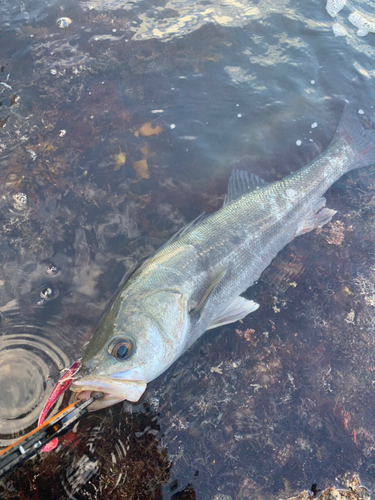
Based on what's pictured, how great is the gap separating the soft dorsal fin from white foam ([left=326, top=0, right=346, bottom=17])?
4855 millimetres

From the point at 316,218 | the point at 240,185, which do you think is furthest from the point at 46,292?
the point at 316,218

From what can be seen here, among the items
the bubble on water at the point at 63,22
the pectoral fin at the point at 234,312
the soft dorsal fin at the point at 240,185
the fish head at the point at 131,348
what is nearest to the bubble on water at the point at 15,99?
the bubble on water at the point at 63,22

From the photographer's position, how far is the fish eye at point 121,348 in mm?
2723

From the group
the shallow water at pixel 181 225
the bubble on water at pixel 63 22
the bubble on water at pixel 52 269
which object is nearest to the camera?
the shallow water at pixel 181 225

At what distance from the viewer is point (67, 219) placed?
163 inches

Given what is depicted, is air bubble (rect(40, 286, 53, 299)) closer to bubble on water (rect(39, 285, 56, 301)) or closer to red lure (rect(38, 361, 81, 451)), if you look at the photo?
bubble on water (rect(39, 285, 56, 301))

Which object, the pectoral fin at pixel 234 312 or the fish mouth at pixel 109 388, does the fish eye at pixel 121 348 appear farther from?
the pectoral fin at pixel 234 312

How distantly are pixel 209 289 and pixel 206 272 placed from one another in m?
0.23

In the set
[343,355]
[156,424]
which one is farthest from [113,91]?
[343,355]

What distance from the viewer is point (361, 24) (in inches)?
251

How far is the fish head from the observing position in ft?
8.55

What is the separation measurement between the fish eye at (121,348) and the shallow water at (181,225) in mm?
917

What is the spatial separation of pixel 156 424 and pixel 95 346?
1.22m

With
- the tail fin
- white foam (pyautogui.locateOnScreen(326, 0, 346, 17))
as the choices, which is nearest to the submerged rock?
the tail fin
